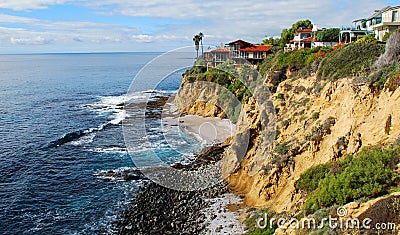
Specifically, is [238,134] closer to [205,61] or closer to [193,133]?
[193,133]

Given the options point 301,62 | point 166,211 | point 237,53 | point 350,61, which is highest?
point 237,53

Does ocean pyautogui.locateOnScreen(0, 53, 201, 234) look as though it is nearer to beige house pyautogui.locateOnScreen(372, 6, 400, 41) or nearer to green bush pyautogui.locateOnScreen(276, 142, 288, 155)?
green bush pyautogui.locateOnScreen(276, 142, 288, 155)

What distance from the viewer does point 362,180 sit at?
55.0 feet

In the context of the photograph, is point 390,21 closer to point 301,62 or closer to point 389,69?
point 301,62

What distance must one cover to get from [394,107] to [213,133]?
3396cm

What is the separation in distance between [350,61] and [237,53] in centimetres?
3839

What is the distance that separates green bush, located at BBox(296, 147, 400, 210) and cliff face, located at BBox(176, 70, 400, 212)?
1.84 m

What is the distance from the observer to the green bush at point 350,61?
93.1 feet

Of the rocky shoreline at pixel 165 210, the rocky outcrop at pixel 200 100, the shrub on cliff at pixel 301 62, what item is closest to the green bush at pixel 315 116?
the shrub on cliff at pixel 301 62

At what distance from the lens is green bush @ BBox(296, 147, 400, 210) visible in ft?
52.3

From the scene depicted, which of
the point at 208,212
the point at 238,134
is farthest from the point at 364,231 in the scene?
the point at 238,134

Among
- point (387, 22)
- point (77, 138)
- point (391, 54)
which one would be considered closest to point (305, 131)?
point (391, 54)

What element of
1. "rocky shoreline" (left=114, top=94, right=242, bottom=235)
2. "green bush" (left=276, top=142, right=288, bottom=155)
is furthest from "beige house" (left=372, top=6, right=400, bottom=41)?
"rocky shoreline" (left=114, top=94, right=242, bottom=235)

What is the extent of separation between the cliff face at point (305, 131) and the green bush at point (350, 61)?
1.00m
